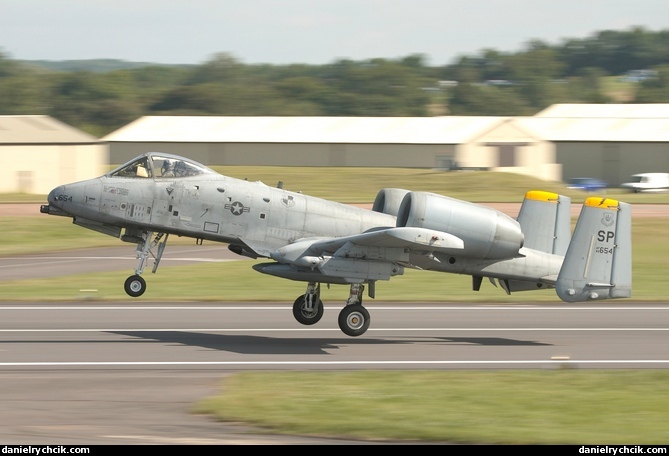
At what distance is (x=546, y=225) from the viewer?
1978 centimetres

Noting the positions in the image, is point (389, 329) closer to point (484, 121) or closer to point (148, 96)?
point (484, 121)

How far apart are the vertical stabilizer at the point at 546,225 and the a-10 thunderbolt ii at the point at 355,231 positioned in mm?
19

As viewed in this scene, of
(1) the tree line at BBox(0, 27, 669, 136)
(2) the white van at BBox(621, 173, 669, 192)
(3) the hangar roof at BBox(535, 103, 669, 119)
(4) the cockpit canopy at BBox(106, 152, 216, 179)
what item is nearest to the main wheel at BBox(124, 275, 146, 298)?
(4) the cockpit canopy at BBox(106, 152, 216, 179)

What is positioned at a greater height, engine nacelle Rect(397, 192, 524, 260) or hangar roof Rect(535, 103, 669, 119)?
hangar roof Rect(535, 103, 669, 119)

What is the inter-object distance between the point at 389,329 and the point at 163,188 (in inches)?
212

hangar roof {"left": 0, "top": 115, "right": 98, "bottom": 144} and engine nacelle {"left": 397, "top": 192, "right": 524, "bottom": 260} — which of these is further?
hangar roof {"left": 0, "top": 115, "right": 98, "bottom": 144}

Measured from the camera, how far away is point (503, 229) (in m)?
18.7

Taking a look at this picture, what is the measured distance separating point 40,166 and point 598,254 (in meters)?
52.1

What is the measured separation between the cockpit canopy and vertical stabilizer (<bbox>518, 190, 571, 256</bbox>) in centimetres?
635

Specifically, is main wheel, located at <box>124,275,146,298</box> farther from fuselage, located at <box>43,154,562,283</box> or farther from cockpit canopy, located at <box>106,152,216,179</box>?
cockpit canopy, located at <box>106,152,216,179</box>

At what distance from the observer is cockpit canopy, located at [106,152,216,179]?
1955cm

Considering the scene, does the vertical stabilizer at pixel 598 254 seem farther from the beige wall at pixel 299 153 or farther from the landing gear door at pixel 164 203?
the beige wall at pixel 299 153

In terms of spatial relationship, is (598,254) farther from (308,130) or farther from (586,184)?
(308,130)
